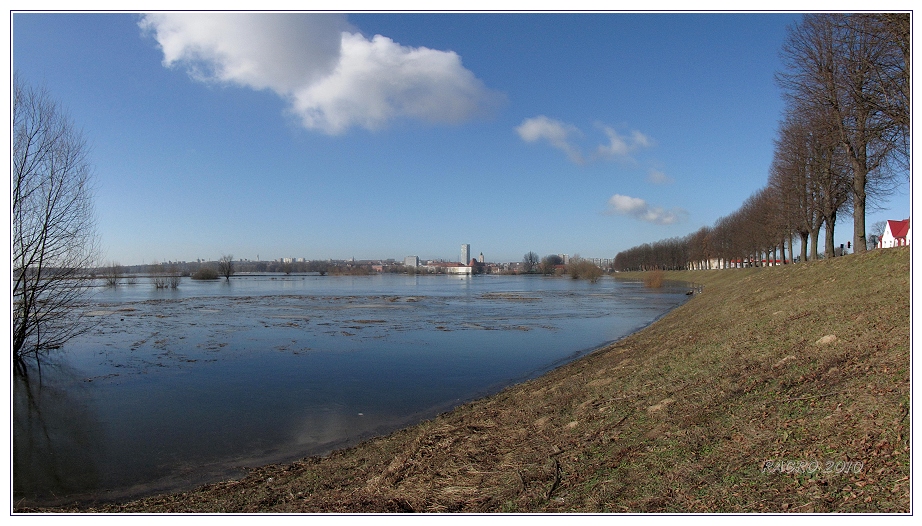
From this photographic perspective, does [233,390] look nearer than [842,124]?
Yes

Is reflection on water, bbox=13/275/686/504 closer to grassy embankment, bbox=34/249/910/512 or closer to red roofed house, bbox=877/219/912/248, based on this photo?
grassy embankment, bbox=34/249/910/512

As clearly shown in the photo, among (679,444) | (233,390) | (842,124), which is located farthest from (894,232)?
(233,390)

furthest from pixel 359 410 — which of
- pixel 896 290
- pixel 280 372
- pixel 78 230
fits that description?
pixel 78 230

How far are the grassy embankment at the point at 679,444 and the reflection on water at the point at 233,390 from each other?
5.38 ft

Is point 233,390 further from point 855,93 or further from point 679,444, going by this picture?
point 855,93

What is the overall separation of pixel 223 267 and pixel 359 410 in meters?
132

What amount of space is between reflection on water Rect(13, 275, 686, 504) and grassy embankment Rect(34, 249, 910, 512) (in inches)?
64.5

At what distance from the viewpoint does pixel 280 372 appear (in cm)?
1577

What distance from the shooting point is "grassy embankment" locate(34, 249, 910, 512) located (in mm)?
4832

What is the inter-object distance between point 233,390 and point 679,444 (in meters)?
12.0

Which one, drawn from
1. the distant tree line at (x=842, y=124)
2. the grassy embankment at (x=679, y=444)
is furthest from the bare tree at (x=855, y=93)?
the grassy embankment at (x=679, y=444)

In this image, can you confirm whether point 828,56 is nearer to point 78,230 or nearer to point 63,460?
point 63,460

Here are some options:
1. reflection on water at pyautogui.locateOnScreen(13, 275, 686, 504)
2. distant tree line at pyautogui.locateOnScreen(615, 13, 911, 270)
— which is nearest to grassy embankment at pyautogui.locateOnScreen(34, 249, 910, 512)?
reflection on water at pyautogui.locateOnScreen(13, 275, 686, 504)

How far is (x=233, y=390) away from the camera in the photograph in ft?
44.7
